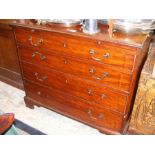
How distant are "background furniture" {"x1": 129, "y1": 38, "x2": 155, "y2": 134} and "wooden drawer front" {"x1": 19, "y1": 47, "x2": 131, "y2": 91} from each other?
144mm

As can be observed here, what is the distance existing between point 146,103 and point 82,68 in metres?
0.61

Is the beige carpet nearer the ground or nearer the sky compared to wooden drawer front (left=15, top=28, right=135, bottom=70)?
nearer the ground

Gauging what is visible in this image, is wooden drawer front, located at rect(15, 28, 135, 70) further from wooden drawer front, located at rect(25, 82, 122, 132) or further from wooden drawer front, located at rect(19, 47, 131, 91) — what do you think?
wooden drawer front, located at rect(25, 82, 122, 132)

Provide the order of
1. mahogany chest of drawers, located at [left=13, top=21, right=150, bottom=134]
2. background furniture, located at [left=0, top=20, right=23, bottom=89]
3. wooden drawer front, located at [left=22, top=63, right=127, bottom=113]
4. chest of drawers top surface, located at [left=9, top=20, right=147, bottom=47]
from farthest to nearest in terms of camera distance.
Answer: background furniture, located at [left=0, top=20, right=23, bottom=89] < wooden drawer front, located at [left=22, top=63, right=127, bottom=113] < mahogany chest of drawers, located at [left=13, top=21, right=150, bottom=134] < chest of drawers top surface, located at [left=9, top=20, right=147, bottom=47]

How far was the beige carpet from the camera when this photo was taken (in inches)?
77.7

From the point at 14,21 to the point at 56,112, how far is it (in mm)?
1019

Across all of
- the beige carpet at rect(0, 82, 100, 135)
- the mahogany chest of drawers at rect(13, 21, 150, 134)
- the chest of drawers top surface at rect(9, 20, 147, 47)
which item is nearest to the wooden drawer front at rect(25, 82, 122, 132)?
the mahogany chest of drawers at rect(13, 21, 150, 134)

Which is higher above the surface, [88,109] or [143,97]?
[143,97]

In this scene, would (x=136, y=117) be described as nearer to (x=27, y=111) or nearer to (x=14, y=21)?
(x=27, y=111)

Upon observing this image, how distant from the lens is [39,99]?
6.89ft

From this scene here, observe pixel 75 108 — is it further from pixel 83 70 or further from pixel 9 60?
pixel 9 60

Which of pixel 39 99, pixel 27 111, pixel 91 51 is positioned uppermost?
pixel 91 51

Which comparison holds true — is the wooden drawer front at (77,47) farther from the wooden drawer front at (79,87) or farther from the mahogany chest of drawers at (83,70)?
the wooden drawer front at (79,87)
